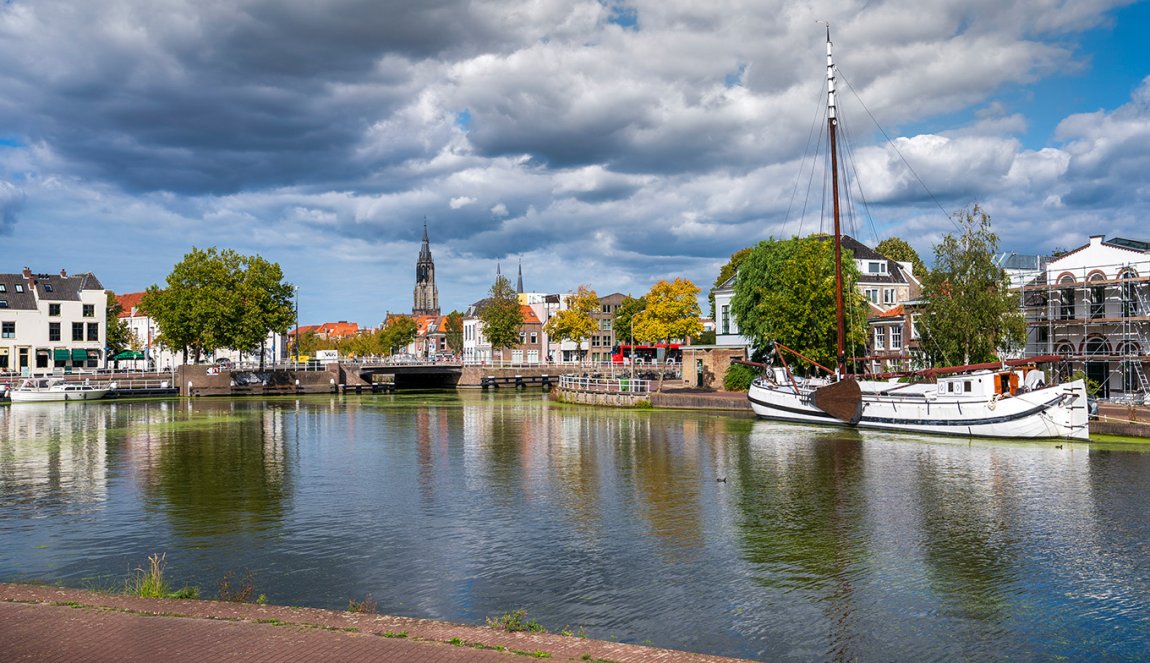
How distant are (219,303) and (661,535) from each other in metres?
79.7

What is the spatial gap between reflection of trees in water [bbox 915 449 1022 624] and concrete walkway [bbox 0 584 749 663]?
7940 mm

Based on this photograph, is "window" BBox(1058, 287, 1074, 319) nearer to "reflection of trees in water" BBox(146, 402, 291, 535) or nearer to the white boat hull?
the white boat hull

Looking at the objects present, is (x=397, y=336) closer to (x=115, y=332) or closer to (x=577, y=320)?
(x=115, y=332)

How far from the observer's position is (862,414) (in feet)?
163

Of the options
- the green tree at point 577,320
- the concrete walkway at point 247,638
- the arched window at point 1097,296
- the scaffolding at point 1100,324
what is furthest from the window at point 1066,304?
the green tree at point 577,320

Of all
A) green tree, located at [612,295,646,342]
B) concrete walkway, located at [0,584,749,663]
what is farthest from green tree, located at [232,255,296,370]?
concrete walkway, located at [0,584,749,663]

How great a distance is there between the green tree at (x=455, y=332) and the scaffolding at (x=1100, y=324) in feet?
417

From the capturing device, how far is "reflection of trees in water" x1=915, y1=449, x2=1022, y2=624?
1652cm

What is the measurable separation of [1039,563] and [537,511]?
40.9 ft

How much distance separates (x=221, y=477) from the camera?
31.6 meters

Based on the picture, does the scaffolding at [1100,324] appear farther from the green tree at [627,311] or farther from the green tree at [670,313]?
the green tree at [627,311]

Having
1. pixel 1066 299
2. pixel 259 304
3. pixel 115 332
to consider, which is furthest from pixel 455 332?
pixel 1066 299

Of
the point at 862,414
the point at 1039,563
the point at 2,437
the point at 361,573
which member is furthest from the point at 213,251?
the point at 1039,563

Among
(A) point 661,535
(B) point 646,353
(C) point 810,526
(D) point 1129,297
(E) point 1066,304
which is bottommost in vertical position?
(C) point 810,526
